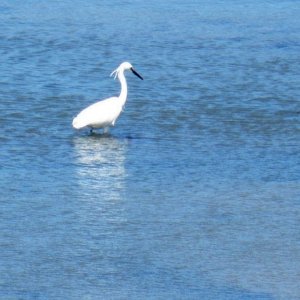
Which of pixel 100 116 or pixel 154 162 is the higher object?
pixel 100 116

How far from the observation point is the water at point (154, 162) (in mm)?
7168

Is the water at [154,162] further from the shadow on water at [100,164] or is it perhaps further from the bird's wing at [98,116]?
the bird's wing at [98,116]

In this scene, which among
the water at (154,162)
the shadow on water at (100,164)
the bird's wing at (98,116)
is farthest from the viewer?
the bird's wing at (98,116)

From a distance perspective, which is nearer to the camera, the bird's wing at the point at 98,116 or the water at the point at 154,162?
the water at the point at 154,162

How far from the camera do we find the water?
717 centimetres

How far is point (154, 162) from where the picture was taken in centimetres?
994

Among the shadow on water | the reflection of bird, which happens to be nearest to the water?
the shadow on water

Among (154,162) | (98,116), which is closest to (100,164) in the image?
(154,162)

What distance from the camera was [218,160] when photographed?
32.9ft

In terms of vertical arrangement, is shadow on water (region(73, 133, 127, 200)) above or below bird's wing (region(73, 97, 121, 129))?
below

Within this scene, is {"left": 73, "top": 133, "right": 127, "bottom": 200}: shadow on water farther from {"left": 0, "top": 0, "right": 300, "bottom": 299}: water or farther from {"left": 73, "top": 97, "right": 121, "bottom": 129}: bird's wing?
{"left": 73, "top": 97, "right": 121, "bottom": 129}: bird's wing

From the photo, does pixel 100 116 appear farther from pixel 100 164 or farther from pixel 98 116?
pixel 100 164

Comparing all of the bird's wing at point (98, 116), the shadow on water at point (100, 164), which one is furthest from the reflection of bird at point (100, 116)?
the shadow on water at point (100, 164)

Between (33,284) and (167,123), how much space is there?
15.5 feet
